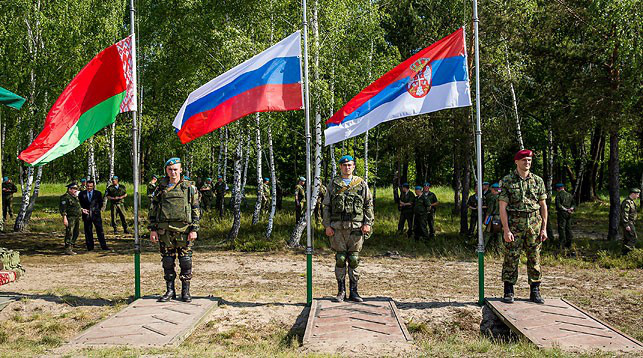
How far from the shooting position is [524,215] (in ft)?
24.2

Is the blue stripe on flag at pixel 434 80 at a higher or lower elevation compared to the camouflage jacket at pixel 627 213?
higher

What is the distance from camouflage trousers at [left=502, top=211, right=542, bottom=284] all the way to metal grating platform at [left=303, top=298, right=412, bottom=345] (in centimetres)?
175

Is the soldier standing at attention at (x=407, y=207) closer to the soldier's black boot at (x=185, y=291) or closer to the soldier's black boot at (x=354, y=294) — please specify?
the soldier's black boot at (x=354, y=294)

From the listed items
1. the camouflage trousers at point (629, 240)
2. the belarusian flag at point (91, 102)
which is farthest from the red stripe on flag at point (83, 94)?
the camouflage trousers at point (629, 240)

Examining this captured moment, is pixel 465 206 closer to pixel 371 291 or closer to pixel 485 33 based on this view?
pixel 485 33

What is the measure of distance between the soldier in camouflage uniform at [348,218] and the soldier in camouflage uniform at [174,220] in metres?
2.04

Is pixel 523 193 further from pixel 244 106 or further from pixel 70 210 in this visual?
pixel 70 210

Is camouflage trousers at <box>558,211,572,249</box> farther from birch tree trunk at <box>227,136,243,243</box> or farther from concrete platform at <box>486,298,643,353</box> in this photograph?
birch tree trunk at <box>227,136,243,243</box>

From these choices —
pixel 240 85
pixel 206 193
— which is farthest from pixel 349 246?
pixel 206 193

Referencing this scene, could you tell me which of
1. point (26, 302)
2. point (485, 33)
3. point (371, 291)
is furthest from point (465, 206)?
point (26, 302)

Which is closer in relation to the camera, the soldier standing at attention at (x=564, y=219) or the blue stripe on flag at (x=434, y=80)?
the blue stripe on flag at (x=434, y=80)

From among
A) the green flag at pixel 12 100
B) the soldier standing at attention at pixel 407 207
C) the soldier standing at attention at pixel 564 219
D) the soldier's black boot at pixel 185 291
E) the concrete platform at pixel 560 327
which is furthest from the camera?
the soldier standing at attention at pixel 407 207

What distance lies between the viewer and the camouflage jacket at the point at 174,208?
25.9 ft

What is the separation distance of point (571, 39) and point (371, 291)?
41.5 feet
